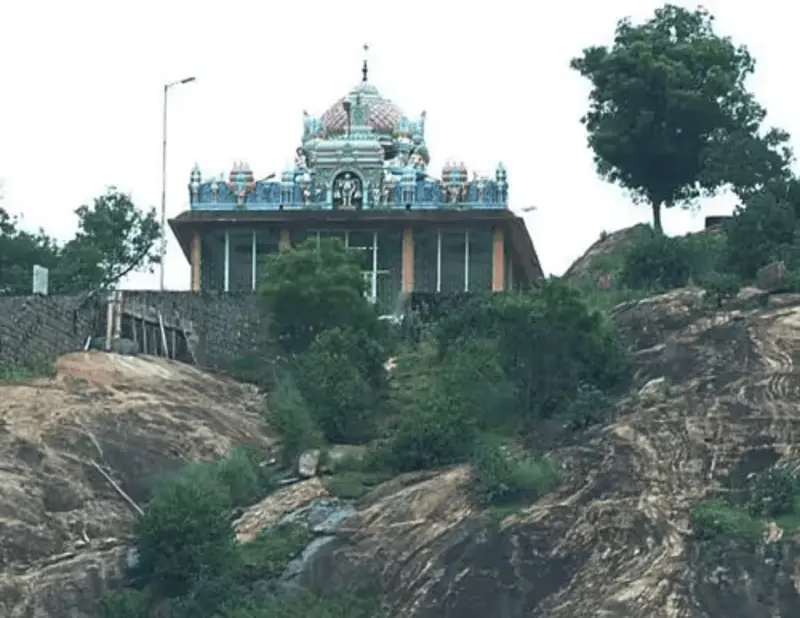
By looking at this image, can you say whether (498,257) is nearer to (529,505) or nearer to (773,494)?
(529,505)

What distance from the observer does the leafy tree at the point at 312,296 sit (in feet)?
206

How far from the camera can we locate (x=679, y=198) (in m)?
70.9

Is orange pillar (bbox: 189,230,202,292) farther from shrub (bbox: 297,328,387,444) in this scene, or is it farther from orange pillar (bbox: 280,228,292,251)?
shrub (bbox: 297,328,387,444)

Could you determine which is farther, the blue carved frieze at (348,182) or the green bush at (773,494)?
the blue carved frieze at (348,182)

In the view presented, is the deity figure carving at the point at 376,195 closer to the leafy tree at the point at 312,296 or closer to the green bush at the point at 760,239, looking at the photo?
the leafy tree at the point at 312,296

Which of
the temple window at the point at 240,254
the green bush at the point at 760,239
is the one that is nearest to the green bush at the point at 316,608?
the green bush at the point at 760,239

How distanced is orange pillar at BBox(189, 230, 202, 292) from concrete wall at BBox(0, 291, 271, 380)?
4.08 m

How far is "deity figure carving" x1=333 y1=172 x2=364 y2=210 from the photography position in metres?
70.1

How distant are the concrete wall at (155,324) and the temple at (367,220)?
428 centimetres

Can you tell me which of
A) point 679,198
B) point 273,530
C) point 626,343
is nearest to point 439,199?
point 679,198

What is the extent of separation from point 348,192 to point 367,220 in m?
0.98

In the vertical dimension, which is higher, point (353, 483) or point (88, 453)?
point (88, 453)

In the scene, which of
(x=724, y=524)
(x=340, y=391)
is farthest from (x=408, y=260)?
(x=724, y=524)

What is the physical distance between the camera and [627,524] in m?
53.4
